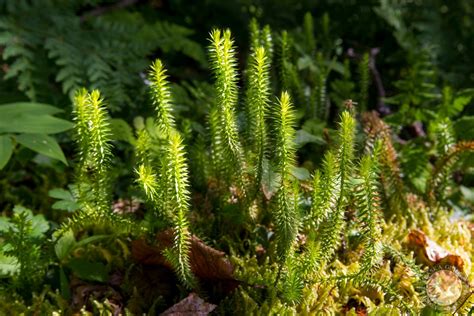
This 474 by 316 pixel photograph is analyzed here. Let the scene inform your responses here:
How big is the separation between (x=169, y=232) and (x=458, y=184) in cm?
176

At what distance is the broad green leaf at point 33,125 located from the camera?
255cm

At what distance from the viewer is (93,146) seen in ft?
6.85

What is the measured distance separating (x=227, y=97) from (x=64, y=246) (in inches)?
36.5

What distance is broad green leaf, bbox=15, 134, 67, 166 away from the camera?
2521 mm

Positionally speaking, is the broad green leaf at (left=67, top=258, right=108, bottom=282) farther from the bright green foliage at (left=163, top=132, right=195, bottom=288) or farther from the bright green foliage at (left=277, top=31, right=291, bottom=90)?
the bright green foliage at (left=277, top=31, right=291, bottom=90)

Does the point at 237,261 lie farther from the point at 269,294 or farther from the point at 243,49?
the point at 243,49

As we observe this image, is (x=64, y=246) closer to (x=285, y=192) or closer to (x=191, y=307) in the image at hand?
(x=191, y=307)

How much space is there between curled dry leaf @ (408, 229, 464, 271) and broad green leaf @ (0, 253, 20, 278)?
5.54ft

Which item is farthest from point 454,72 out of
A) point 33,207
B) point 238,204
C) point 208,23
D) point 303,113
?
point 33,207

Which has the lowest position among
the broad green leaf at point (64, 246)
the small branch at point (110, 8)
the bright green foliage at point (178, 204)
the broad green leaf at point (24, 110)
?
the broad green leaf at point (64, 246)

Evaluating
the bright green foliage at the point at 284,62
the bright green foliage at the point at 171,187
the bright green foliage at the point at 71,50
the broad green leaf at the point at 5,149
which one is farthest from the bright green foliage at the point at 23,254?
the bright green foliage at the point at 284,62

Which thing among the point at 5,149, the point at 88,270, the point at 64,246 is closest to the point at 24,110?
the point at 5,149

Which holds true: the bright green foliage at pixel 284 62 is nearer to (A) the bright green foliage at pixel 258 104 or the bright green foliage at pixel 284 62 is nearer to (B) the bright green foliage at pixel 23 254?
(A) the bright green foliage at pixel 258 104

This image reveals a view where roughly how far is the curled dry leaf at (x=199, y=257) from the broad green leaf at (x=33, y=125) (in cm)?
65
